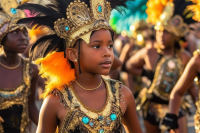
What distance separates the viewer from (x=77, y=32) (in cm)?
369

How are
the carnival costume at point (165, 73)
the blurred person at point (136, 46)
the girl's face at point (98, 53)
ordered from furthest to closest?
the blurred person at point (136, 46) → the carnival costume at point (165, 73) → the girl's face at point (98, 53)

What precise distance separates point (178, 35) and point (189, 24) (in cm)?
53

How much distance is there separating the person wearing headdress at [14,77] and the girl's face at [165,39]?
2.55 meters

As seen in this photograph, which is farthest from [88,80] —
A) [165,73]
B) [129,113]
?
[165,73]

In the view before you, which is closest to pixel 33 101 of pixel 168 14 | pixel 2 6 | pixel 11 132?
pixel 11 132

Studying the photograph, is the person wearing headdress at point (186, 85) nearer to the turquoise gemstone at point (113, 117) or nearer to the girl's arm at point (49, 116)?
the turquoise gemstone at point (113, 117)

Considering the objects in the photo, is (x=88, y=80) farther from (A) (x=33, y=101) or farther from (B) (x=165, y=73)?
(B) (x=165, y=73)

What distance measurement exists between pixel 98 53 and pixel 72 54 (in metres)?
0.31

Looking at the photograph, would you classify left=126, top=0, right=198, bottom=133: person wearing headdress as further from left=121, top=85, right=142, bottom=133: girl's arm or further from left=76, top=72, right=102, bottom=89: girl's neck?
left=76, top=72, right=102, bottom=89: girl's neck

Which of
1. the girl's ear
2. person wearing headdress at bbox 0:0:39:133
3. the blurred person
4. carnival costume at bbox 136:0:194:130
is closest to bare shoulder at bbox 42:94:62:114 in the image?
the girl's ear

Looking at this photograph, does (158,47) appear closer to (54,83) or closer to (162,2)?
(162,2)

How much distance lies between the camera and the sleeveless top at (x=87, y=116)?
3.57m

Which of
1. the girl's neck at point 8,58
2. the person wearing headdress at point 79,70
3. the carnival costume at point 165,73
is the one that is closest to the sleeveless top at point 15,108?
the girl's neck at point 8,58

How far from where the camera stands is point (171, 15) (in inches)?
303
